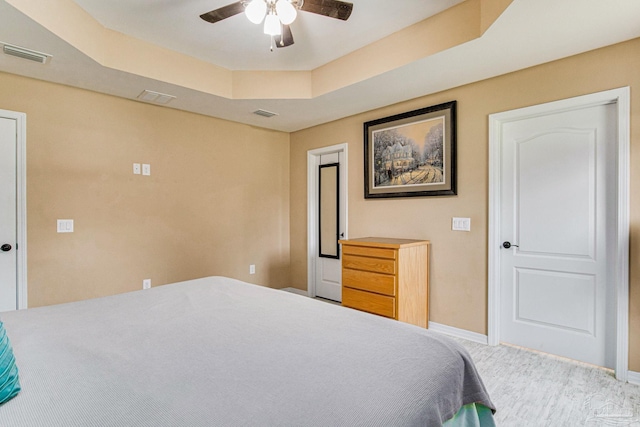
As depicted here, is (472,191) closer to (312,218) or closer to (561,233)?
(561,233)

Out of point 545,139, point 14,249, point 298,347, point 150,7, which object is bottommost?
point 298,347

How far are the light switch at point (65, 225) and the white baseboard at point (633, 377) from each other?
14.7 feet

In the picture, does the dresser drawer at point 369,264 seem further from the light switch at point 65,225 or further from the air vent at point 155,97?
the light switch at point 65,225

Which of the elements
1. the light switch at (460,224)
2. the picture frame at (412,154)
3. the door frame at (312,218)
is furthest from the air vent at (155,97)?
the light switch at (460,224)

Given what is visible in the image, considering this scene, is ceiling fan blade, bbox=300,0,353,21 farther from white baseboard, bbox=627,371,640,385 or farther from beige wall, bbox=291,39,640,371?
white baseboard, bbox=627,371,640,385

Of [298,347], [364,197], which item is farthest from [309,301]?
[364,197]

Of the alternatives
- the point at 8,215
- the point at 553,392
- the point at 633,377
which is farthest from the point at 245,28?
the point at 633,377

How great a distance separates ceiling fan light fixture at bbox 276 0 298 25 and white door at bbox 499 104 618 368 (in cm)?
204

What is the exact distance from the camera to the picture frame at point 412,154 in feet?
10.1

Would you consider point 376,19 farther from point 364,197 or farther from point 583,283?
point 583,283

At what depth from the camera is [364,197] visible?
12.4 feet

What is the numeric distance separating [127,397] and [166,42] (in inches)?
111

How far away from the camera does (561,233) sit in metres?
2.54

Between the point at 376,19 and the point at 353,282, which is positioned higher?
the point at 376,19
